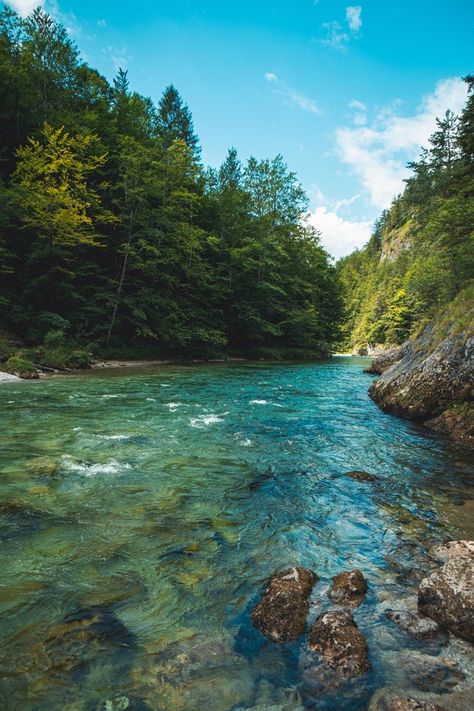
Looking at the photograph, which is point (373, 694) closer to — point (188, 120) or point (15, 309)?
point (15, 309)

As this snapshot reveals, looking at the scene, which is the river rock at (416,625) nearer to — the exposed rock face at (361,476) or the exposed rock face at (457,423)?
the exposed rock face at (361,476)

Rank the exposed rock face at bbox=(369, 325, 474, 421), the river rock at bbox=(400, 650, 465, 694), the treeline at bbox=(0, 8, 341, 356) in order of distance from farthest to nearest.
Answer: the treeline at bbox=(0, 8, 341, 356) → the exposed rock face at bbox=(369, 325, 474, 421) → the river rock at bbox=(400, 650, 465, 694)

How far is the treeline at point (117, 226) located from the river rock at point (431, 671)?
20.4 metres

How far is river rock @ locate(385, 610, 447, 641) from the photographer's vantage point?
279cm

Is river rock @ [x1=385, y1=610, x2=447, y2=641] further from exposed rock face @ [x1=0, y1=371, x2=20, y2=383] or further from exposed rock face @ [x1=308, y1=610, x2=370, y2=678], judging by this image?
exposed rock face @ [x1=0, y1=371, x2=20, y2=383]

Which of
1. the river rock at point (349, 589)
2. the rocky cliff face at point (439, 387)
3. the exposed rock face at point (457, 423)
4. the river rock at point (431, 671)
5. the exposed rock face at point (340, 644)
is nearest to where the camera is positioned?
the river rock at point (431, 671)

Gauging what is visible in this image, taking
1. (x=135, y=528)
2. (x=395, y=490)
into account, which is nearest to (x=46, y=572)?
(x=135, y=528)

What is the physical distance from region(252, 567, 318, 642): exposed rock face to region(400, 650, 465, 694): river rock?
2.41ft

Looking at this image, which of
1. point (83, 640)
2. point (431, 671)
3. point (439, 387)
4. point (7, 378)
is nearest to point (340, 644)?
point (431, 671)

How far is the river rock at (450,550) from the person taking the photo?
3.27m

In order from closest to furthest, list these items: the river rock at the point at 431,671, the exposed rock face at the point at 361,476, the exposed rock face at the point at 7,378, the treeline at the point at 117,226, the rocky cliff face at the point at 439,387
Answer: the river rock at the point at 431,671, the exposed rock face at the point at 361,476, the rocky cliff face at the point at 439,387, the exposed rock face at the point at 7,378, the treeline at the point at 117,226

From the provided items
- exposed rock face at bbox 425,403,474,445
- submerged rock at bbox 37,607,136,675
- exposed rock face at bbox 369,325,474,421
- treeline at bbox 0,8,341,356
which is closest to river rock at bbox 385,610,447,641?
submerged rock at bbox 37,607,136,675

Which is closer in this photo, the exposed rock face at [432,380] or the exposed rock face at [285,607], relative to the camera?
the exposed rock face at [285,607]

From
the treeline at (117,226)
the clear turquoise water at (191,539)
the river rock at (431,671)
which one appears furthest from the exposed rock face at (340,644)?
the treeline at (117,226)
